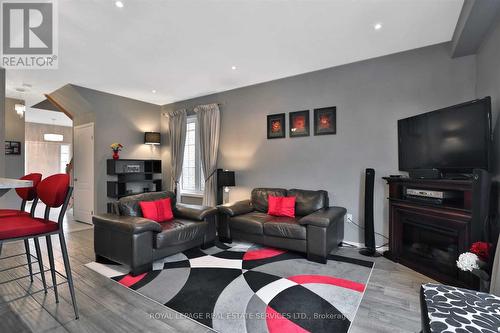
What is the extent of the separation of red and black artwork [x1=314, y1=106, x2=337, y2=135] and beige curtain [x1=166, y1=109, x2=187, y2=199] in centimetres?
309

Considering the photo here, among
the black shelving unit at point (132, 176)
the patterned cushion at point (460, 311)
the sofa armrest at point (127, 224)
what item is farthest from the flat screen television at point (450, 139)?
the black shelving unit at point (132, 176)

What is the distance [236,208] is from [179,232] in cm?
106

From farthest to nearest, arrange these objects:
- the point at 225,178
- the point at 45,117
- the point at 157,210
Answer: the point at 45,117 < the point at 225,178 < the point at 157,210

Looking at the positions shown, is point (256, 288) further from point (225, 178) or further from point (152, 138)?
point (152, 138)

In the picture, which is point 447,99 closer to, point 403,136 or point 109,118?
point 403,136

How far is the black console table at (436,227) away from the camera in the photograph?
2264 millimetres

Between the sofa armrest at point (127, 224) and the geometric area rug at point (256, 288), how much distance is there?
492 mm

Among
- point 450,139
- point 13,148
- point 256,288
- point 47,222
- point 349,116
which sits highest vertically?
point 349,116

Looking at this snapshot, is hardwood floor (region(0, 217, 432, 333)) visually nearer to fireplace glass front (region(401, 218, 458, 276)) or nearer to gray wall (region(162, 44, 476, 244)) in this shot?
fireplace glass front (region(401, 218, 458, 276))

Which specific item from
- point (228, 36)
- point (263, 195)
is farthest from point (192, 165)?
point (228, 36)

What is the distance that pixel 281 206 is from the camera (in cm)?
380

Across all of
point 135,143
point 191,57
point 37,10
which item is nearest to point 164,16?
point 191,57

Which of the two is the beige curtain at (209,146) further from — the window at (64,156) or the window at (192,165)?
the window at (64,156)

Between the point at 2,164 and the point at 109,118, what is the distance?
198 cm
